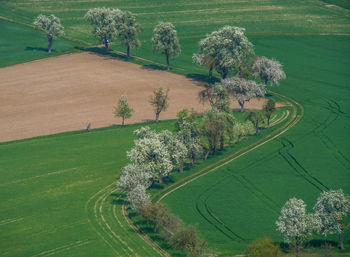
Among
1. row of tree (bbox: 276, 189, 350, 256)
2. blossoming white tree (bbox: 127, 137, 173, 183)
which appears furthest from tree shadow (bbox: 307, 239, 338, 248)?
blossoming white tree (bbox: 127, 137, 173, 183)

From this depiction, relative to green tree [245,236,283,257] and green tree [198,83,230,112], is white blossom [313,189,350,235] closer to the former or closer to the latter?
green tree [245,236,283,257]

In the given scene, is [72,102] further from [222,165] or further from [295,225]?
[295,225]

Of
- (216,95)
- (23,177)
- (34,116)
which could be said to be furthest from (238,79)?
(23,177)

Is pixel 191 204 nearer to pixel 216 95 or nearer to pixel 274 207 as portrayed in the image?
pixel 274 207

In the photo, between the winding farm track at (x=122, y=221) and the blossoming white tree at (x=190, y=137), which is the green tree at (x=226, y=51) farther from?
the winding farm track at (x=122, y=221)

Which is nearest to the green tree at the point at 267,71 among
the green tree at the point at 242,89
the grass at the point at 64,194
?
the green tree at the point at 242,89

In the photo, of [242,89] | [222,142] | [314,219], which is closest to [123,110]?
[222,142]
